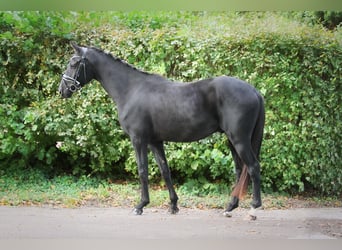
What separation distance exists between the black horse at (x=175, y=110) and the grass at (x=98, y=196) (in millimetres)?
472

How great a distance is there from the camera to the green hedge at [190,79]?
4.44m

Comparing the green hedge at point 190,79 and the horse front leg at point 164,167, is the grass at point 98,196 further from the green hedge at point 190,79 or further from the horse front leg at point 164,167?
the horse front leg at point 164,167

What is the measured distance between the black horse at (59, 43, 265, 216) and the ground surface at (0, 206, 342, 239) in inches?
4.6

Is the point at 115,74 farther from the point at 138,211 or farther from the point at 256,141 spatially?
the point at 256,141

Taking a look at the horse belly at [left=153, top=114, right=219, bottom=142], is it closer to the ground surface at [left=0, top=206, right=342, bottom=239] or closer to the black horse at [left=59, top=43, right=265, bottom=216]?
the black horse at [left=59, top=43, right=265, bottom=216]

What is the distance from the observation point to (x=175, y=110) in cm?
345

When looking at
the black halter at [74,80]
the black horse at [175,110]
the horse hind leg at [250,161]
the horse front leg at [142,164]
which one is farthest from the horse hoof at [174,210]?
the black halter at [74,80]

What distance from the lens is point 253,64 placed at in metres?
4.48

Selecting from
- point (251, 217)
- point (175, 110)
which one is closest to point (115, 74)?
point (175, 110)

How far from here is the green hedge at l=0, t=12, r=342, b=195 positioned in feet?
14.6

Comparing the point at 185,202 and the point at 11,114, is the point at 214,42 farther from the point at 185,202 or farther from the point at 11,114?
the point at 11,114

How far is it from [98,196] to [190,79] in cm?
140

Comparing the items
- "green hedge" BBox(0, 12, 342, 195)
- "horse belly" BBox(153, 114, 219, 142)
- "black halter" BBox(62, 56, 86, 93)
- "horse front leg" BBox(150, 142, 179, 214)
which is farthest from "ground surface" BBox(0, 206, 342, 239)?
"black halter" BBox(62, 56, 86, 93)

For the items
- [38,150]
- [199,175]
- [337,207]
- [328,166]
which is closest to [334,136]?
[328,166]
